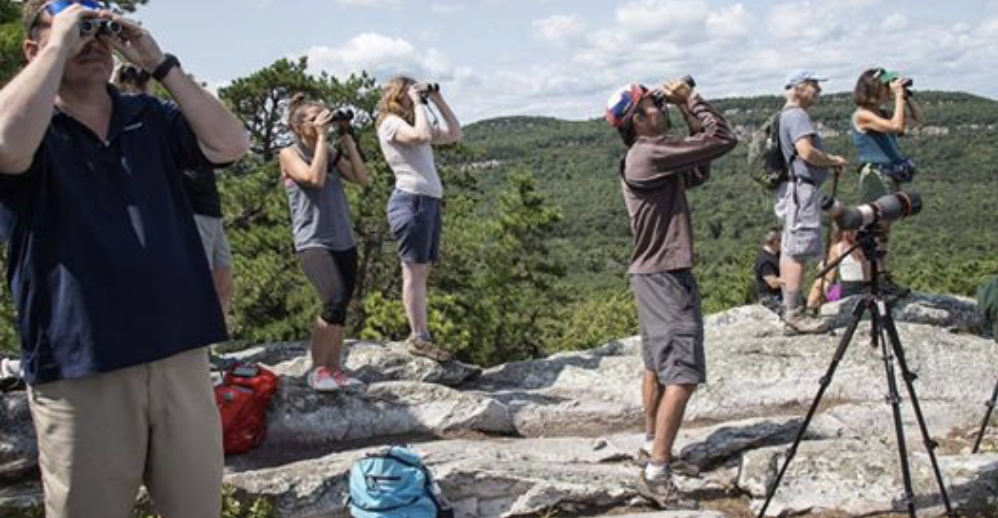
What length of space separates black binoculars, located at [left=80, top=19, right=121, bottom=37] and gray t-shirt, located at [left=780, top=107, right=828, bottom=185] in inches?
222

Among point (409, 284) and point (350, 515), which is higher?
point (409, 284)

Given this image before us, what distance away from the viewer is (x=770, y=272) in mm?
9016

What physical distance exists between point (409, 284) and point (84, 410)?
4030 mm

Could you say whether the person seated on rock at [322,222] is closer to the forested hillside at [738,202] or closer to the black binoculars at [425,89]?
the black binoculars at [425,89]

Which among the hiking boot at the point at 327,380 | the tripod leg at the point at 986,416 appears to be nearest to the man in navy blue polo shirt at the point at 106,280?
the hiking boot at the point at 327,380

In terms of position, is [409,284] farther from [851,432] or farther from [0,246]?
[0,246]

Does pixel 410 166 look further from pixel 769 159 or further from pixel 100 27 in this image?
pixel 100 27

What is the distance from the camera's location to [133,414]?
8.97ft

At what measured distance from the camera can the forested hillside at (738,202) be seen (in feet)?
157

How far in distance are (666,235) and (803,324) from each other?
10.9 ft

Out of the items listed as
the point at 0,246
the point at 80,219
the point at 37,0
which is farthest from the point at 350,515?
the point at 0,246

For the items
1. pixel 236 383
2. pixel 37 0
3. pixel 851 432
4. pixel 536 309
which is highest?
pixel 37 0

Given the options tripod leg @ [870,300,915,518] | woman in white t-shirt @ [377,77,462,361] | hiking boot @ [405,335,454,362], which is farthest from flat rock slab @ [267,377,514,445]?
tripod leg @ [870,300,915,518]

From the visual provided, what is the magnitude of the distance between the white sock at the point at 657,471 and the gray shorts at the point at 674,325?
17.7 inches
